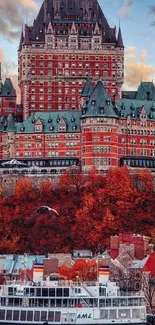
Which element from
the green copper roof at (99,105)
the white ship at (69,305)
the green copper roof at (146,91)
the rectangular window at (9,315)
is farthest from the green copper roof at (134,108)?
the rectangular window at (9,315)

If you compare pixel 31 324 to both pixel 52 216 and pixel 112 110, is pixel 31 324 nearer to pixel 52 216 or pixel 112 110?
pixel 52 216

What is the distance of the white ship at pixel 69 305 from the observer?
357 ft

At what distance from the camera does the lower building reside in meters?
182

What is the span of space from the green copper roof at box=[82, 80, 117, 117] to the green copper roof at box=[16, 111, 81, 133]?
3861mm

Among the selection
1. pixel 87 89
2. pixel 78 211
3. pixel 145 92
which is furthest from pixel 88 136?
pixel 145 92

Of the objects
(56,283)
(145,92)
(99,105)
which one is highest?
(145,92)

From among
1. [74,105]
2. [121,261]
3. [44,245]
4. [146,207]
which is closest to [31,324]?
[121,261]

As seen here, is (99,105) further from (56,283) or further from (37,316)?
(37,316)

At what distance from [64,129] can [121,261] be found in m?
53.2

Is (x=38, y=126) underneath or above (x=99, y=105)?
underneath

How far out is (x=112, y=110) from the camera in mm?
184000

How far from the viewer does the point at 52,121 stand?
18825 centimetres

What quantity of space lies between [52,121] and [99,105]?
822cm

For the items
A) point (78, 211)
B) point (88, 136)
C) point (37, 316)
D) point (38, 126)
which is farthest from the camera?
point (38, 126)
